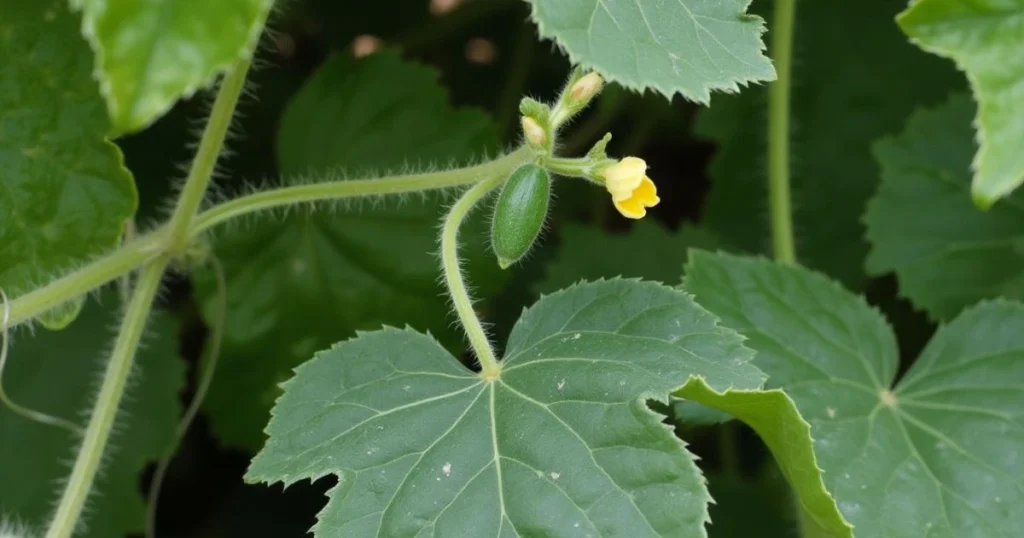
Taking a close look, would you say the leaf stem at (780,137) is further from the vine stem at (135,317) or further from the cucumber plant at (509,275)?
the vine stem at (135,317)

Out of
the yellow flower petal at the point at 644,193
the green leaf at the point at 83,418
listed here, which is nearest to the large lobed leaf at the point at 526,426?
the yellow flower petal at the point at 644,193

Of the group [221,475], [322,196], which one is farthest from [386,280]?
[221,475]

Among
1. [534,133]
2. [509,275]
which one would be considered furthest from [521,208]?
[509,275]

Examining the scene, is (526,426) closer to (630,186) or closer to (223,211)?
(630,186)

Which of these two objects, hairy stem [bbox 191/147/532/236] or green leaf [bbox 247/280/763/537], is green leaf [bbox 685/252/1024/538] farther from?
hairy stem [bbox 191/147/532/236]

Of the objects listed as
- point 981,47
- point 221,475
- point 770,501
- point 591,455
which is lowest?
point 221,475

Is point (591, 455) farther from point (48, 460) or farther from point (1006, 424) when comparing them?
point (48, 460)
